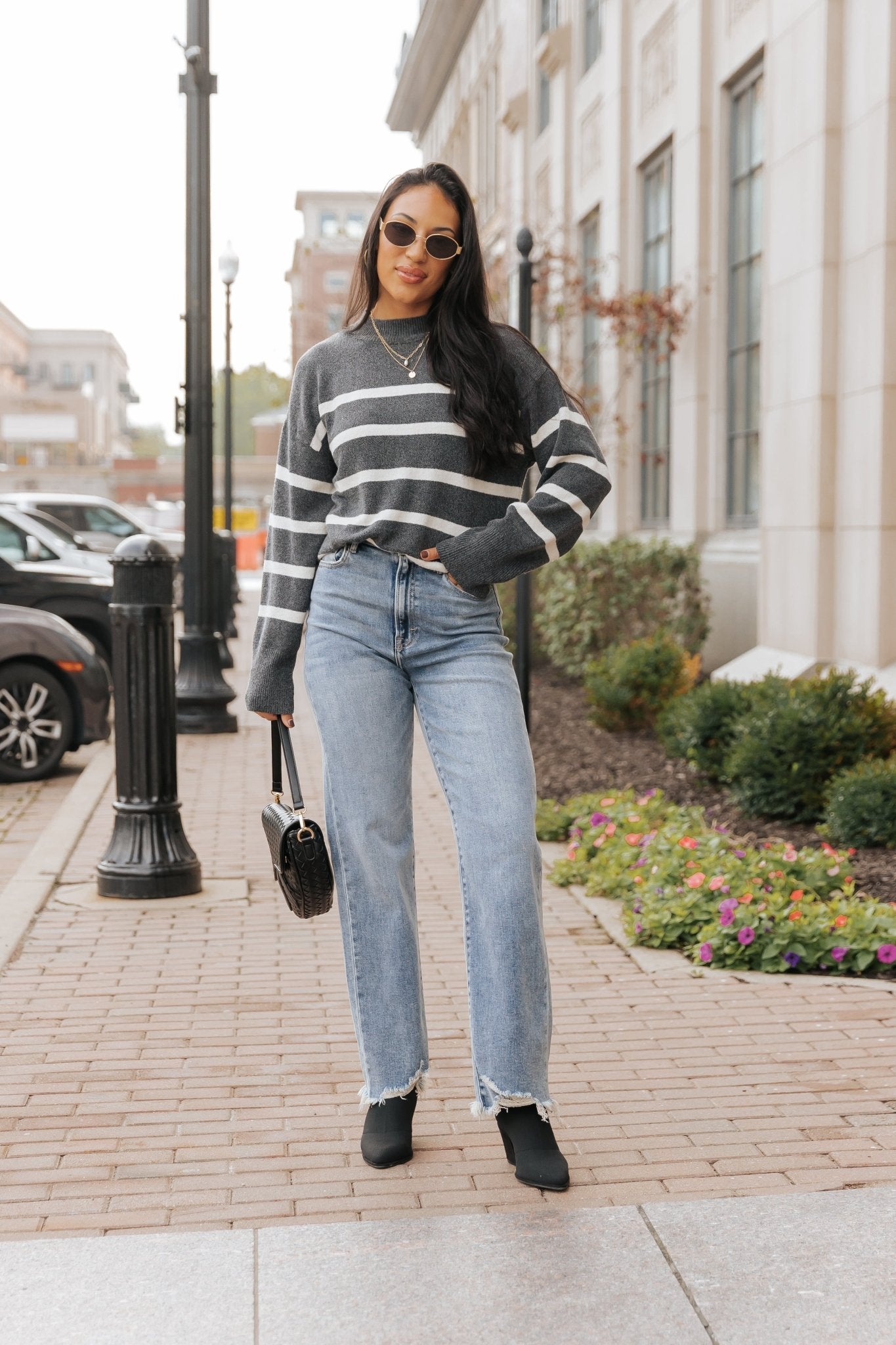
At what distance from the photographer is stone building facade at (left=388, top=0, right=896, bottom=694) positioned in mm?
9133

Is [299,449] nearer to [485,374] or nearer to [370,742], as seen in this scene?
[485,374]

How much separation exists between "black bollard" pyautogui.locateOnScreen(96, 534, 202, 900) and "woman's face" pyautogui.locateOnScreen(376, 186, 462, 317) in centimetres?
283

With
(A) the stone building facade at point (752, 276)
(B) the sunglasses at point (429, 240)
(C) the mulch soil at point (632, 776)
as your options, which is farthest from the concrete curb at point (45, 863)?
(A) the stone building facade at point (752, 276)

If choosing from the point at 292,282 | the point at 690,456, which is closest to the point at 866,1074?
the point at 690,456

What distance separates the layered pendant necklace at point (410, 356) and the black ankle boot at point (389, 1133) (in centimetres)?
152

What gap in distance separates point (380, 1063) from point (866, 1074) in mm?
1347

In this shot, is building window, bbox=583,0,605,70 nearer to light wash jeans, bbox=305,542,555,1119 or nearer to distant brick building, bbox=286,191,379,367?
light wash jeans, bbox=305,542,555,1119

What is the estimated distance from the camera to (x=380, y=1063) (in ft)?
10.7

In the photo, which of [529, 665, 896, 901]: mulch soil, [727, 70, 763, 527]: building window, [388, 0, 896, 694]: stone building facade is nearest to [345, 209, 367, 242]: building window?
[388, 0, 896, 694]: stone building facade

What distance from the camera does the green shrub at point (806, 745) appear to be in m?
6.83

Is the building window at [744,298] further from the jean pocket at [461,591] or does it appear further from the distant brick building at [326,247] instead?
the distant brick building at [326,247]

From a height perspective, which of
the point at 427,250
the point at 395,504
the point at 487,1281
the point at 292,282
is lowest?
the point at 487,1281

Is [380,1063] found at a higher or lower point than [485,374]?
lower

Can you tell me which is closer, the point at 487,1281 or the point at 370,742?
the point at 487,1281
